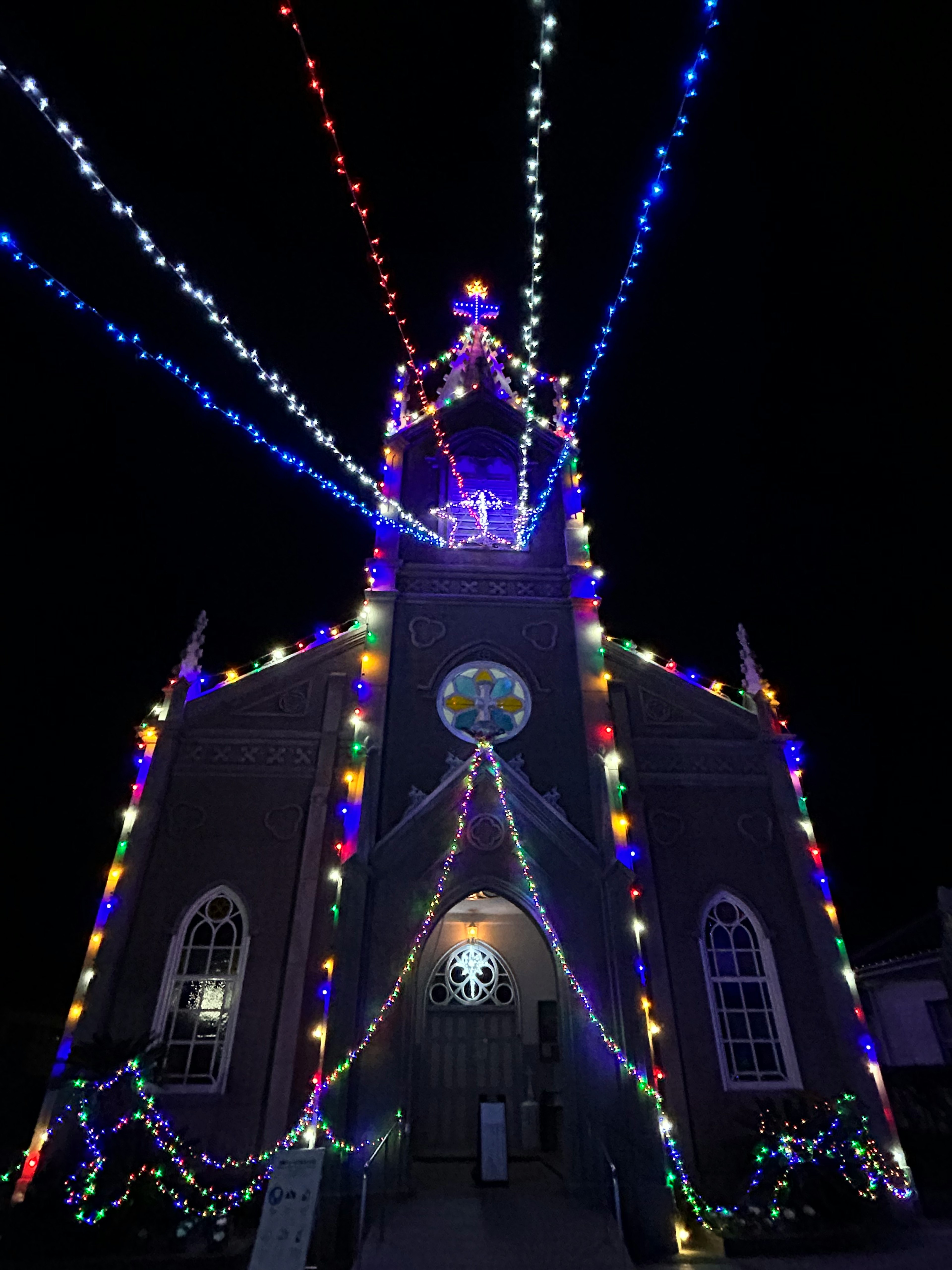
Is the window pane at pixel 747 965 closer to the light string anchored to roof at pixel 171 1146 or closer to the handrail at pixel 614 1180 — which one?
the handrail at pixel 614 1180

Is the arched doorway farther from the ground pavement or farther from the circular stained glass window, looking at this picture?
the ground pavement

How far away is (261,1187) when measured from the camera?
8.52 metres

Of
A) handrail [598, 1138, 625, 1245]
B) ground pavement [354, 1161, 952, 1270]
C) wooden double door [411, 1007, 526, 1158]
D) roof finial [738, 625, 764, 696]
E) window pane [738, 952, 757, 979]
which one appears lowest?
ground pavement [354, 1161, 952, 1270]

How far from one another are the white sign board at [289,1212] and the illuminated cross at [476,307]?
16527mm

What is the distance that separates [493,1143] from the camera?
9773mm

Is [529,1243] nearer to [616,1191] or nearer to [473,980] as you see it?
[616,1191]

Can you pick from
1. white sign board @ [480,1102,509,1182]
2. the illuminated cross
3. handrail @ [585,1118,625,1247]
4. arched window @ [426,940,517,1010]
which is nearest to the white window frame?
arched window @ [426,940,517,1010]

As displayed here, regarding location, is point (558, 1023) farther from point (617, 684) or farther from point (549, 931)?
point (617, 684)

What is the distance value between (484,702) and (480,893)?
9.90 feet

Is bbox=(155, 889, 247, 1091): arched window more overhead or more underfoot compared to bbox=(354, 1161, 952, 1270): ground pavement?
more overhead

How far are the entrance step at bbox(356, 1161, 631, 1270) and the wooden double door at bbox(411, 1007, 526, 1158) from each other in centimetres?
308

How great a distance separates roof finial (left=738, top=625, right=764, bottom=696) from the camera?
13172 mm

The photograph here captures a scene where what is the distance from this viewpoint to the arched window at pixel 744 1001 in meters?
10.2

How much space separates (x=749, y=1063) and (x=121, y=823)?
992cm
